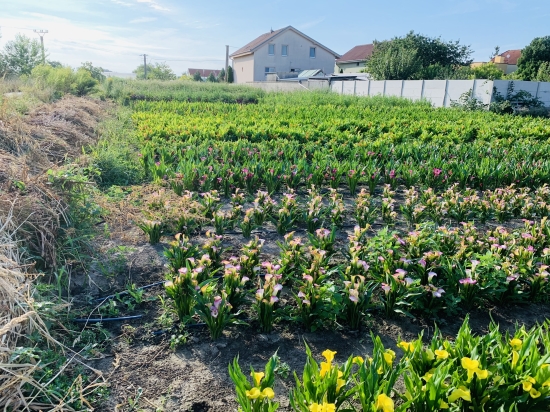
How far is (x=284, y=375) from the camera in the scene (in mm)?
2568

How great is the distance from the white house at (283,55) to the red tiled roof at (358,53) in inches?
127

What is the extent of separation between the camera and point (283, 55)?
152 ft

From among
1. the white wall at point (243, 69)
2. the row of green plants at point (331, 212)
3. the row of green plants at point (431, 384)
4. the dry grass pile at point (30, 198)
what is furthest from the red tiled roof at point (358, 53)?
the row of green plants at point (431, 384)

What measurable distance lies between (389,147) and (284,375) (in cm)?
688

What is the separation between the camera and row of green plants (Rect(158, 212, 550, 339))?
9.91ft

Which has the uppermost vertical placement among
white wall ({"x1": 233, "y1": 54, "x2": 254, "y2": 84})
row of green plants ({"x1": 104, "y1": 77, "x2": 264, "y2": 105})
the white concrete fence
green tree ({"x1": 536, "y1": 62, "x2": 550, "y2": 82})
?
white wall ({"x1": 233, "y1": 54, "x2": 254, "y2": 84})

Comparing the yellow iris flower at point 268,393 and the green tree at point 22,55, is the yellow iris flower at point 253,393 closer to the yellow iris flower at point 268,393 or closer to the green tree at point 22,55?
the yellow iris flower at point 268,393

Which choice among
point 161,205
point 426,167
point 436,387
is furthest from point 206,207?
point 426,167

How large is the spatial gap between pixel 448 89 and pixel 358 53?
32293 millimetres

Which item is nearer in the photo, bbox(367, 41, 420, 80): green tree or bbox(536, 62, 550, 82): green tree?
bbox(536, 62, 550, 82): green tree

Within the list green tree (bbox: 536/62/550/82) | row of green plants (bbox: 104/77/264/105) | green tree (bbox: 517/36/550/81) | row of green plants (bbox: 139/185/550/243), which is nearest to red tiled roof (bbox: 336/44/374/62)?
green tree (bbox: 517/36/550/81)

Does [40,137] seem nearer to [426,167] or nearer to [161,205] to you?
[161,205]

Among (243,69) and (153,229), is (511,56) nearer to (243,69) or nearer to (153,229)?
(243,69)

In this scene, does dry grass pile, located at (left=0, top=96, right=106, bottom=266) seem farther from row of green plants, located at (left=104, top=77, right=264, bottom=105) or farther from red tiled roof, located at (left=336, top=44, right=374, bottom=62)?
red tiled roof, located at (left=336, top=44, right=374, bottom=62)
